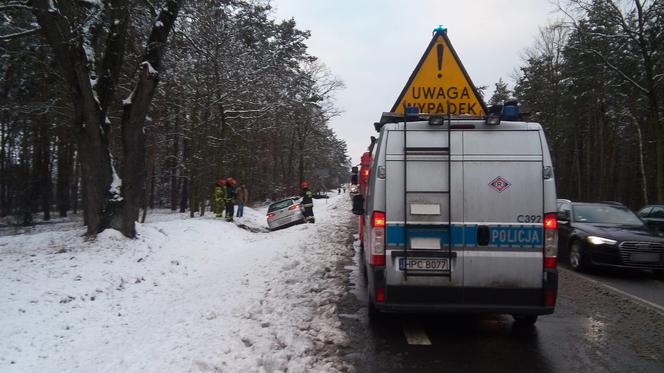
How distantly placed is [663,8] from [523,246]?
20914 mm

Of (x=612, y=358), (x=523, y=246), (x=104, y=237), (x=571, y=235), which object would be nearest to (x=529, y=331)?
(x=612, y=358)

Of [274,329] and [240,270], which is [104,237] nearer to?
[240,270]

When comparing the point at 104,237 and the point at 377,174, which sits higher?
the point at 377,174

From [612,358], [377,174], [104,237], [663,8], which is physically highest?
[663,8]

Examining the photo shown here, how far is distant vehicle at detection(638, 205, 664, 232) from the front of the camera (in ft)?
48.1

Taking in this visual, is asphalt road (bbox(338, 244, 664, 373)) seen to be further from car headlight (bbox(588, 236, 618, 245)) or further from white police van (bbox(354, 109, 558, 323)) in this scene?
car headlight (bbox(588, 236, 618, 245))

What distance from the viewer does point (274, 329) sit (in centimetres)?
591

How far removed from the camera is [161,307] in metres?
7.70

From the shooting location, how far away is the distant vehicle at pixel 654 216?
14.7m

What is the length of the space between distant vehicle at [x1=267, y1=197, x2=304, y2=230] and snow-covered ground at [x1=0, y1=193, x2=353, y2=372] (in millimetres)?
9775

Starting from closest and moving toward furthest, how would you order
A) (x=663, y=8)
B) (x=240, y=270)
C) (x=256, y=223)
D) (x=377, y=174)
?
(x=377, y=174) < (x=240, y=270) < (x=663, y=8) < (x=256, y=223)

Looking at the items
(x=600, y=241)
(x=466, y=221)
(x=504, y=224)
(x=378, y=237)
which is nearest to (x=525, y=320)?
(x=504, y=224)

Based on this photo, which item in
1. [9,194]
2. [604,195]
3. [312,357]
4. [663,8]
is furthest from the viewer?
[604,195]

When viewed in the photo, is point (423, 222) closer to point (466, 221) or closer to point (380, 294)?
point (466, 221)
